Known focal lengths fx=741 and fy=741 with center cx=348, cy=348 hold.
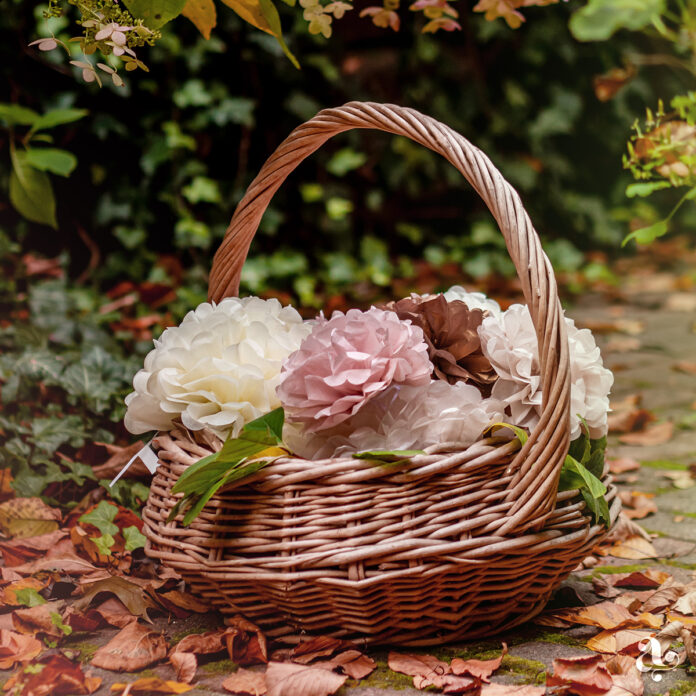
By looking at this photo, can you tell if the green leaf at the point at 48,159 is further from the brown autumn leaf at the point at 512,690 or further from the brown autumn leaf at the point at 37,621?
the brown autumn leaf at the point at 512,690

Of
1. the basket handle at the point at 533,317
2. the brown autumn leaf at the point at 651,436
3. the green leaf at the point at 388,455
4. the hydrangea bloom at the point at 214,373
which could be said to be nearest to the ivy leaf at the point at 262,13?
the basket handle at the point at 533,317

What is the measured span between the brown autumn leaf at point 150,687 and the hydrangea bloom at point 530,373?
1.71 feet

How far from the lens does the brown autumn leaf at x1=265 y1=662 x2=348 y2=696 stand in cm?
83

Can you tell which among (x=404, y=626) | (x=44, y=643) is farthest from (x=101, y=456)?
(x=404, y=626)

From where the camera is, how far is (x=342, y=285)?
118 inches

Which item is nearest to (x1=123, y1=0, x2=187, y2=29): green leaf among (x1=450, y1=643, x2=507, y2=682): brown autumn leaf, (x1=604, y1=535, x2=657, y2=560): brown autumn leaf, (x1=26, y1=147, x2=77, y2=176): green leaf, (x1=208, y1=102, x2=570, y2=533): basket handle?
(x1=208, y1=102, x2=570, y2=533): basket handle

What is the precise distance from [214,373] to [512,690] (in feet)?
1.74

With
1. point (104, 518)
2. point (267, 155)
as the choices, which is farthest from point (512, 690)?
point (267, 155)

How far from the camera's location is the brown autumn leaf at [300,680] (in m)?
0.83

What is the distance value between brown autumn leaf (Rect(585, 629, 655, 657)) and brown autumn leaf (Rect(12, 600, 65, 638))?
27.9 inches

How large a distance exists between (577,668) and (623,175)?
3.33 m

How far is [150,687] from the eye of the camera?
2.91ft

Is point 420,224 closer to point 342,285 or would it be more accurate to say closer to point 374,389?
point 342,285

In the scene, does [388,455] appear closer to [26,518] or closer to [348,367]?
[348,367]
